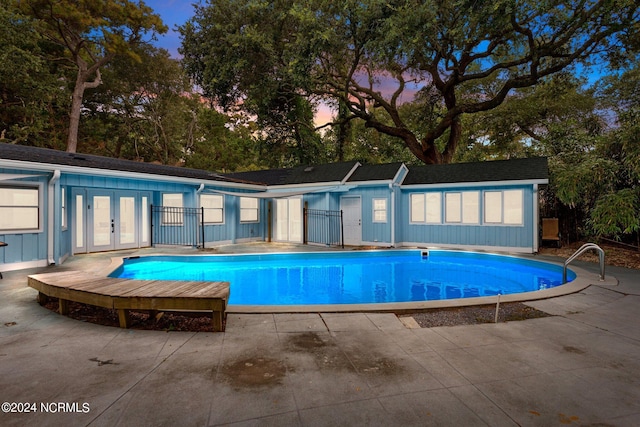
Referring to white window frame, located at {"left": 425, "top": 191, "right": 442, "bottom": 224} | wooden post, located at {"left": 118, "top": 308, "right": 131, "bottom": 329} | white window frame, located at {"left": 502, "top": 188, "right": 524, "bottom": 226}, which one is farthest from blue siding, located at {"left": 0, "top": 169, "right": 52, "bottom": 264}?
white window frame, located at {"left": 502, "top": 188, "right": 524, "bottom": 226}

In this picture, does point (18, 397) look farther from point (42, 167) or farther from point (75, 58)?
point (75, 58)

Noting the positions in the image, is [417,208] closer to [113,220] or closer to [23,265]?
[113,220]

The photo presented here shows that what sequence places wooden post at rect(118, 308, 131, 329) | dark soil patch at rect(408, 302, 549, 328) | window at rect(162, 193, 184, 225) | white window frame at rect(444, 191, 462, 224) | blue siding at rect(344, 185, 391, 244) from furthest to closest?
blue siding at rect(344, 185, 391, 244) → white window frame at rect(444, 191, 462, 224) → window at rect(162, 193, 184, 225) → dark soil patch at rect(408, 302, 549, 328) → wooden post at rect(118, 308, 131, 329)

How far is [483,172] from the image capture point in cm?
1094

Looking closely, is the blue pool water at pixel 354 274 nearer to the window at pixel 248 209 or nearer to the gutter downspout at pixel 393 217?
the gutter downspout at pixel 393 217

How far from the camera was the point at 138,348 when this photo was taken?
299 centimetres

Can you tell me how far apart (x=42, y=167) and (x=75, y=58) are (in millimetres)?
14440

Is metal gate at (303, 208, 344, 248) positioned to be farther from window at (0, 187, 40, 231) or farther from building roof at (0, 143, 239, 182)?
window at (0, 187, 40, 231)

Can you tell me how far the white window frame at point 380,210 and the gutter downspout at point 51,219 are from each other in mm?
9179

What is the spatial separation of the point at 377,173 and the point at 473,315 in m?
8.47

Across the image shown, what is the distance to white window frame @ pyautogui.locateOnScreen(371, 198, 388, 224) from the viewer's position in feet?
38.8

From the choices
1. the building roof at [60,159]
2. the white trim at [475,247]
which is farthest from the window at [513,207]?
the building roof at [60,159]

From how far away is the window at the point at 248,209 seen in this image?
1302 centimetres

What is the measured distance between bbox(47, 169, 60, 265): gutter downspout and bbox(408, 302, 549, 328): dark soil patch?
7.85 meters
